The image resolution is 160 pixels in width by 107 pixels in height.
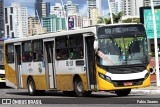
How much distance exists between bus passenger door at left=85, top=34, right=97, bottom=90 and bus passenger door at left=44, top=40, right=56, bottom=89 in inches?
122

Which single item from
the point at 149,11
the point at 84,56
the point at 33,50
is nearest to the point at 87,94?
the point at 84,56

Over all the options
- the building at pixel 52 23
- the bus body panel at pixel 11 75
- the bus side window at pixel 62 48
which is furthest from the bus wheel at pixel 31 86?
the building at pixel 52 23

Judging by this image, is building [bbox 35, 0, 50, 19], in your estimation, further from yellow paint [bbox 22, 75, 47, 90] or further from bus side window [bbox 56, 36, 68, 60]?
bus side window [bbox 56, 36, 68, 60]

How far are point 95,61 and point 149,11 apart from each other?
40.0ft

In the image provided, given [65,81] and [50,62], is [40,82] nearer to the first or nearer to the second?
[50,62]

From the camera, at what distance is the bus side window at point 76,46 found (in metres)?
21.8

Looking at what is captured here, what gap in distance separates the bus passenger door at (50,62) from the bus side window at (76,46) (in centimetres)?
186

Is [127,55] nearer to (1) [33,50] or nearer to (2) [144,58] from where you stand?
(2) [144,58]

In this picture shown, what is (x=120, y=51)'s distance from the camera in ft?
68.2

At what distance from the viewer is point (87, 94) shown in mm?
22188

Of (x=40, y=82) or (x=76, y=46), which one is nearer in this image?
(x=76, y=46)

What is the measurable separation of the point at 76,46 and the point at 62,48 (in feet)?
4.26

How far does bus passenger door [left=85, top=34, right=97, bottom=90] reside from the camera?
21.2 meters

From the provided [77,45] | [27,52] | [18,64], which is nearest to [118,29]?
[77,45]
